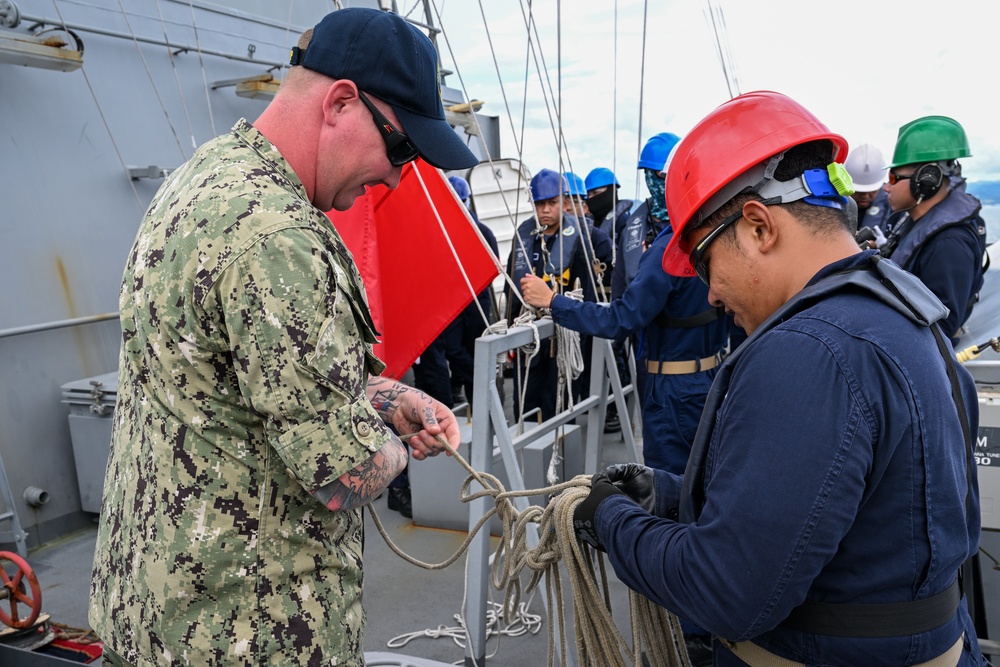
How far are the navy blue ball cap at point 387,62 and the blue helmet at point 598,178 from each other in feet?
20.9

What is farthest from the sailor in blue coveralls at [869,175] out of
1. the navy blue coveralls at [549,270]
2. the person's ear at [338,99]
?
the person's ear at [338,99]

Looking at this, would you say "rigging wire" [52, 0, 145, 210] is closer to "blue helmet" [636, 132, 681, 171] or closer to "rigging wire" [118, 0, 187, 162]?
"rigging wire" [118, 0, 187, 162]

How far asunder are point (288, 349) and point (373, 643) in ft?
8.20

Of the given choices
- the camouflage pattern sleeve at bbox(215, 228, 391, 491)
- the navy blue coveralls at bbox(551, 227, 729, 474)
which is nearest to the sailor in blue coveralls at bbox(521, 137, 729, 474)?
the navy blue coveralls at bbox(551, 227, 729, 474)

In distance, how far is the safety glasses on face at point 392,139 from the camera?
4.43 feet

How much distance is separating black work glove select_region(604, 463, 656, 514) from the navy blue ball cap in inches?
28.5

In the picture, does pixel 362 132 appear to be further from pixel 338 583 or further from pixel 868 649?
pixel 868 649

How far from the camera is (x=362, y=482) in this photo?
1238 millimetres

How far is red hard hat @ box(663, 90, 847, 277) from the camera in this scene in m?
1.20

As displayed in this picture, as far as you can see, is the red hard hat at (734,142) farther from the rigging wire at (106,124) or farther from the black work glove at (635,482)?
the rigging wire at (106,124)

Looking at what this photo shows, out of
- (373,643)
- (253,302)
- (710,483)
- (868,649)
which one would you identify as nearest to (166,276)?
(253,302)

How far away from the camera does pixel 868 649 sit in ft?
3.60

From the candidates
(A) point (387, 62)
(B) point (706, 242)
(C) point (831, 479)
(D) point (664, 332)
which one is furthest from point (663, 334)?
(C) point (831, 479)

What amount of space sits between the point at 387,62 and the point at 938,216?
3.37 m
